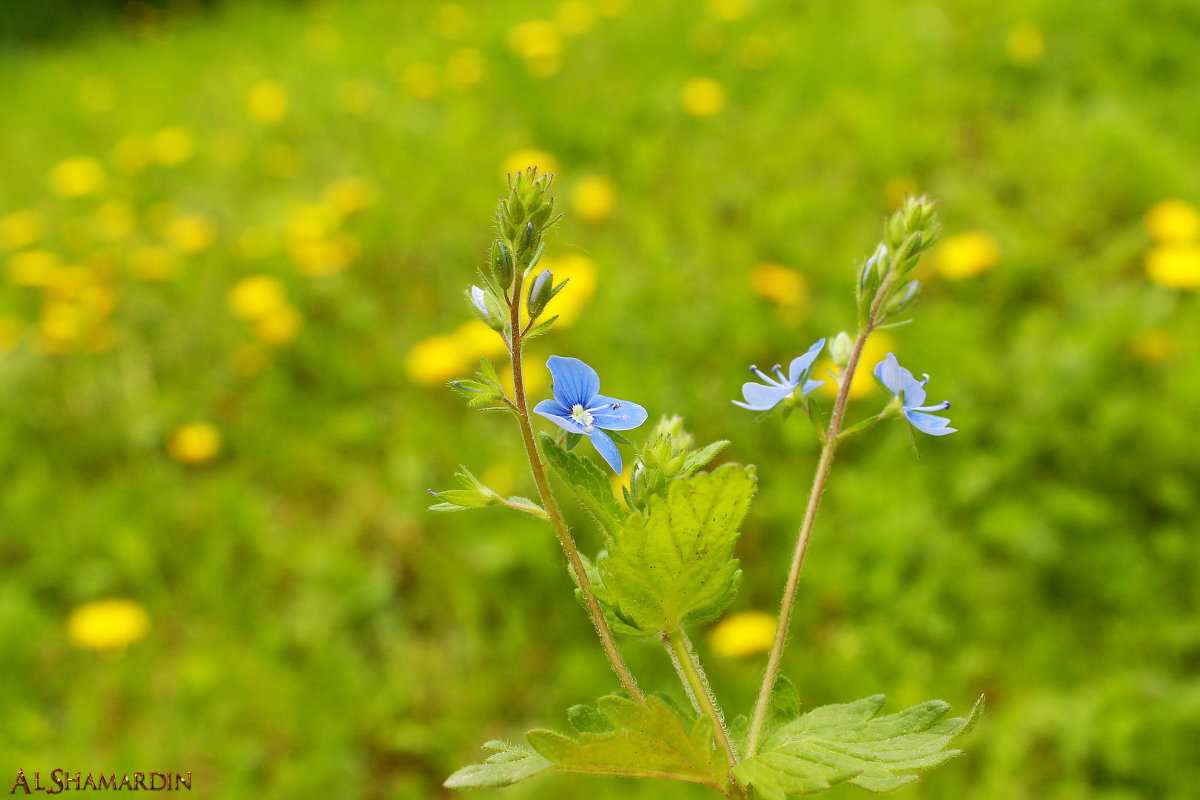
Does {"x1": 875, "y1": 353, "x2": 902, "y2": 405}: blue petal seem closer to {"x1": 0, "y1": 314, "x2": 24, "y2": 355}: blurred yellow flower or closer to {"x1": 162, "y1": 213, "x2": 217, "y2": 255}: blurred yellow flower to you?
{"x1": 162, "y1": 213, "x2": 217, "y2": 255}: blurred yellow flower

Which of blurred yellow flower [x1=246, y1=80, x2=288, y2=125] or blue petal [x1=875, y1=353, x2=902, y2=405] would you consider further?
blurred yellow flower [x1=246, y1=80, x2=288, y2=125]

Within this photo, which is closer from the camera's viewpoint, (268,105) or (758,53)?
(758,53)

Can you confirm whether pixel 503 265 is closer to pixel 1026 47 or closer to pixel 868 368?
pixel 868 368

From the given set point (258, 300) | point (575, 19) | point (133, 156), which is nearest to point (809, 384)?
point (258, 300)

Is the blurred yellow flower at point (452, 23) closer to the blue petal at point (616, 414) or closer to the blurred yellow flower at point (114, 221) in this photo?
the blurred yellow flower at point (114, 221)

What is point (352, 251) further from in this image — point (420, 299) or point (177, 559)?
point (177, 559)

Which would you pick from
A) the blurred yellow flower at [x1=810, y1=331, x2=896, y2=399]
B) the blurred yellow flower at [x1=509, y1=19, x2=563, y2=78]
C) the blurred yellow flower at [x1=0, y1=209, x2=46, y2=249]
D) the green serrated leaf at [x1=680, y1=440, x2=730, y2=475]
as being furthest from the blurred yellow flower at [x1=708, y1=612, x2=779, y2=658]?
the blurred yellow flower at [x1=0, y1=209, x2=46, y2=249]

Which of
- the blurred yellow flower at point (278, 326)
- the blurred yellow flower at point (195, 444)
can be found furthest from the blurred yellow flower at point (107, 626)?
the blurred yellow flower at point (278, 326)
